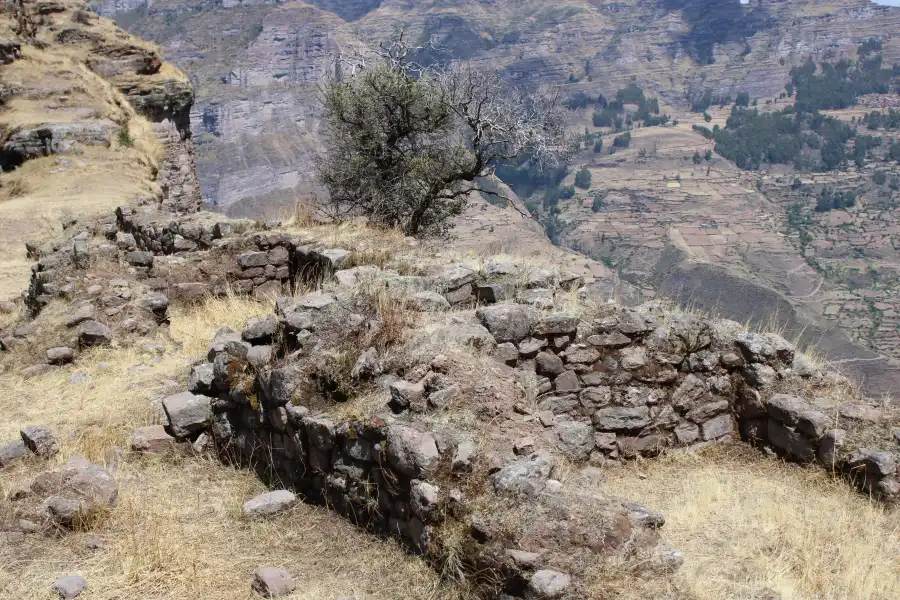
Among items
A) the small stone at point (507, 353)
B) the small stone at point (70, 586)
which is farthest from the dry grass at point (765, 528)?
the small stone at point (70, 586)

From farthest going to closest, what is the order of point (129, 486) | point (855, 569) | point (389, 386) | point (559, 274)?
point (559, 274)
point (129, 486)
point (389, 386)
point (855, 569)

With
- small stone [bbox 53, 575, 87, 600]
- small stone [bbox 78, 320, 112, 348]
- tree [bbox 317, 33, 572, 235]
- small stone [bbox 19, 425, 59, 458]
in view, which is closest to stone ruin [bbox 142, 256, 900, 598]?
small stone [bbox 19, 425, 59, 458]

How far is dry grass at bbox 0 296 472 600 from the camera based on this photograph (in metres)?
5.44

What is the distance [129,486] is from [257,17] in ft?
677

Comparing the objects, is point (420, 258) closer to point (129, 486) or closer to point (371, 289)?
point (371, 289)

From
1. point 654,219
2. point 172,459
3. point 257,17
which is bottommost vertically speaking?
point 654,219

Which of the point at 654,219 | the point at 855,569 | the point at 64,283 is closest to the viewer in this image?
the point at 855,569

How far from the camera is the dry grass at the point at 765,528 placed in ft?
18.1

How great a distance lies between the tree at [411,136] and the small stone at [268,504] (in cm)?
1042

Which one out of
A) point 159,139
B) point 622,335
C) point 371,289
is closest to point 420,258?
point 371,289

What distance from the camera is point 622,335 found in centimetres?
827

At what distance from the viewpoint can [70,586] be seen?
17.3 feet

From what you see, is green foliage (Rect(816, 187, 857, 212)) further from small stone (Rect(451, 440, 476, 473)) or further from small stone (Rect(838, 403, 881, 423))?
small stone (Rect(451, 440, 476, 473))

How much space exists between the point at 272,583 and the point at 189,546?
3.15 feet
